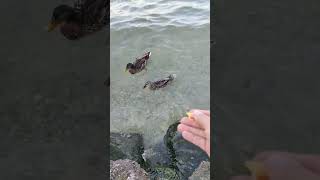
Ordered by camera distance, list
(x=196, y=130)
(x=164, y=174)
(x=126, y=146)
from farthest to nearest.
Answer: (x=126, y=146)
(x=164, y=174)
(x=196, y=130)

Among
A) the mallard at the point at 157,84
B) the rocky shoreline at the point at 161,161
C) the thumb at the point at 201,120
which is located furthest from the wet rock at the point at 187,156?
the mallard at the point at 157,84

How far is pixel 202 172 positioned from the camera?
9.09 ft

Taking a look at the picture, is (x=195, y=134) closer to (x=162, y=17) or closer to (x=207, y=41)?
(x=207, y=41)

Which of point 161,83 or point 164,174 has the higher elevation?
point 161,83

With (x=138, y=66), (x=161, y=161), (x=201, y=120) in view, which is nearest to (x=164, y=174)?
(x=161, y=161)

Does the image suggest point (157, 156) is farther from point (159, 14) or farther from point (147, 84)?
point (159, 14)

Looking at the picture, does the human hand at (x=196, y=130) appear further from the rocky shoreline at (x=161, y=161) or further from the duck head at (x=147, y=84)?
A: the duck head at (x=147, y=84)

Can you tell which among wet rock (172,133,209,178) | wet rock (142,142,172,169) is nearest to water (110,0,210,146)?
wet rock (142,142,172,169)

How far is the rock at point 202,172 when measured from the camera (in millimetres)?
2740
